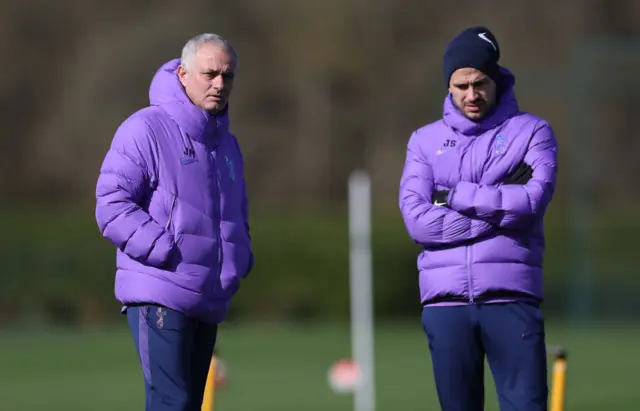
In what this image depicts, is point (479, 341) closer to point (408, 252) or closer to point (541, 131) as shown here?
point (541, 131)

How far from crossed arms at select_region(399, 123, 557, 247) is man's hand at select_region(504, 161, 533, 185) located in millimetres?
15

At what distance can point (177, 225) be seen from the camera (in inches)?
256

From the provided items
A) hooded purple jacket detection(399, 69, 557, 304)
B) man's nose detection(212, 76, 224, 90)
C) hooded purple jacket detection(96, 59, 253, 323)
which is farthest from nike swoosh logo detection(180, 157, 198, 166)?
hooded purple jacket detection(399, 69, 557, 304)

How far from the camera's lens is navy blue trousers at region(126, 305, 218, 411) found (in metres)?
6.46

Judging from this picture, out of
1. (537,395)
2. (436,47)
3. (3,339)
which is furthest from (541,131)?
(436,47)

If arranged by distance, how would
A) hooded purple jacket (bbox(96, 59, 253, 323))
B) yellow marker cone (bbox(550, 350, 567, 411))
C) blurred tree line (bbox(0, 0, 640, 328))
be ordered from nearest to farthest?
hooded purple jacket (bbox(96, 59, 253, 323))
yellow marker cone (bbox(550, 350, 567, 411))
blurred tree line (bbox(0, 0, 640, 328))

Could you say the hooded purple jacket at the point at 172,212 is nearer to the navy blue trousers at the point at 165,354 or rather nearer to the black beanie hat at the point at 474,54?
the navy blue trousers at the point at 165,354

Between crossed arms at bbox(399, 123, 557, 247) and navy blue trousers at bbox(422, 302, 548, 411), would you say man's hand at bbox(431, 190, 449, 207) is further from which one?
navy blue trousers at bbox(422, 302, 548, 411)

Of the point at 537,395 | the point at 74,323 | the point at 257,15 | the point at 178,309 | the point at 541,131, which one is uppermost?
the point at 257,15

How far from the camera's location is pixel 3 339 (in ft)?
78.3

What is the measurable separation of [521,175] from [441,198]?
0.37 m

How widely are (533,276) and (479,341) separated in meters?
0.37

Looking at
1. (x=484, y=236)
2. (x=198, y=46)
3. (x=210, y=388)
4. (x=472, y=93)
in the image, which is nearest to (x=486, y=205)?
(x=484, y=236)

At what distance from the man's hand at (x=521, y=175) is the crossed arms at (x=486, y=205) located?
15 millimetres
